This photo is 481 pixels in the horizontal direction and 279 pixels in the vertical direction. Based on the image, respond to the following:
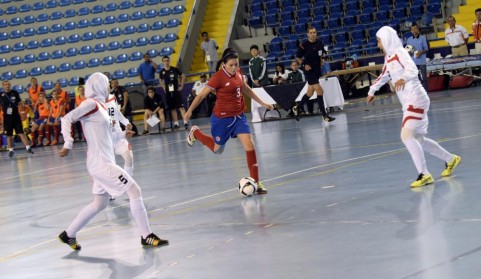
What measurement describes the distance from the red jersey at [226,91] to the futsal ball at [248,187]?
3.71 ft

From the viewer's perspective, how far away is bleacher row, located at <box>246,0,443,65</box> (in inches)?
1308

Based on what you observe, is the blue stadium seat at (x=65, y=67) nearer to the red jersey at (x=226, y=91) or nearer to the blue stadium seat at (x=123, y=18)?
the blue stadium seat at (x=123, y=18)

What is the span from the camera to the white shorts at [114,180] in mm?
9484

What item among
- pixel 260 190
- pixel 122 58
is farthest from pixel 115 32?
Answer: pixel 260 190

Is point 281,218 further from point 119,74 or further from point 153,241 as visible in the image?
point 119,74

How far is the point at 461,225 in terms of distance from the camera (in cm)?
834

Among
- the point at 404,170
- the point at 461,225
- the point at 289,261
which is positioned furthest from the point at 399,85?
the point at 289,261

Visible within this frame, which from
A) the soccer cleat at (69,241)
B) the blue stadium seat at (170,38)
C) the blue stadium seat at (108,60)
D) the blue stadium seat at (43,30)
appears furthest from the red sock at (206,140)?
the blue stadium seat at (43,30)

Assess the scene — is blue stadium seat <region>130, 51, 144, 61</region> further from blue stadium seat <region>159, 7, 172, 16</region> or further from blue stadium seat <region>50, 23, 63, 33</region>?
blue stadium seat <region>50, 23, 63, 33</region>

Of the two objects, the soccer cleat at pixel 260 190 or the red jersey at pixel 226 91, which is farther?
the red jersey at pixel 226 91

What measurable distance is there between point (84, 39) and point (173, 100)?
12.3 meters

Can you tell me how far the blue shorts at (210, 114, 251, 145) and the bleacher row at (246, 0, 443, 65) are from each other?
19.4m

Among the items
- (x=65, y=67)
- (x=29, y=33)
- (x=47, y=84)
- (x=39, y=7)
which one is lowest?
(x=47, y=84)

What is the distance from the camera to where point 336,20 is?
3497 cm
